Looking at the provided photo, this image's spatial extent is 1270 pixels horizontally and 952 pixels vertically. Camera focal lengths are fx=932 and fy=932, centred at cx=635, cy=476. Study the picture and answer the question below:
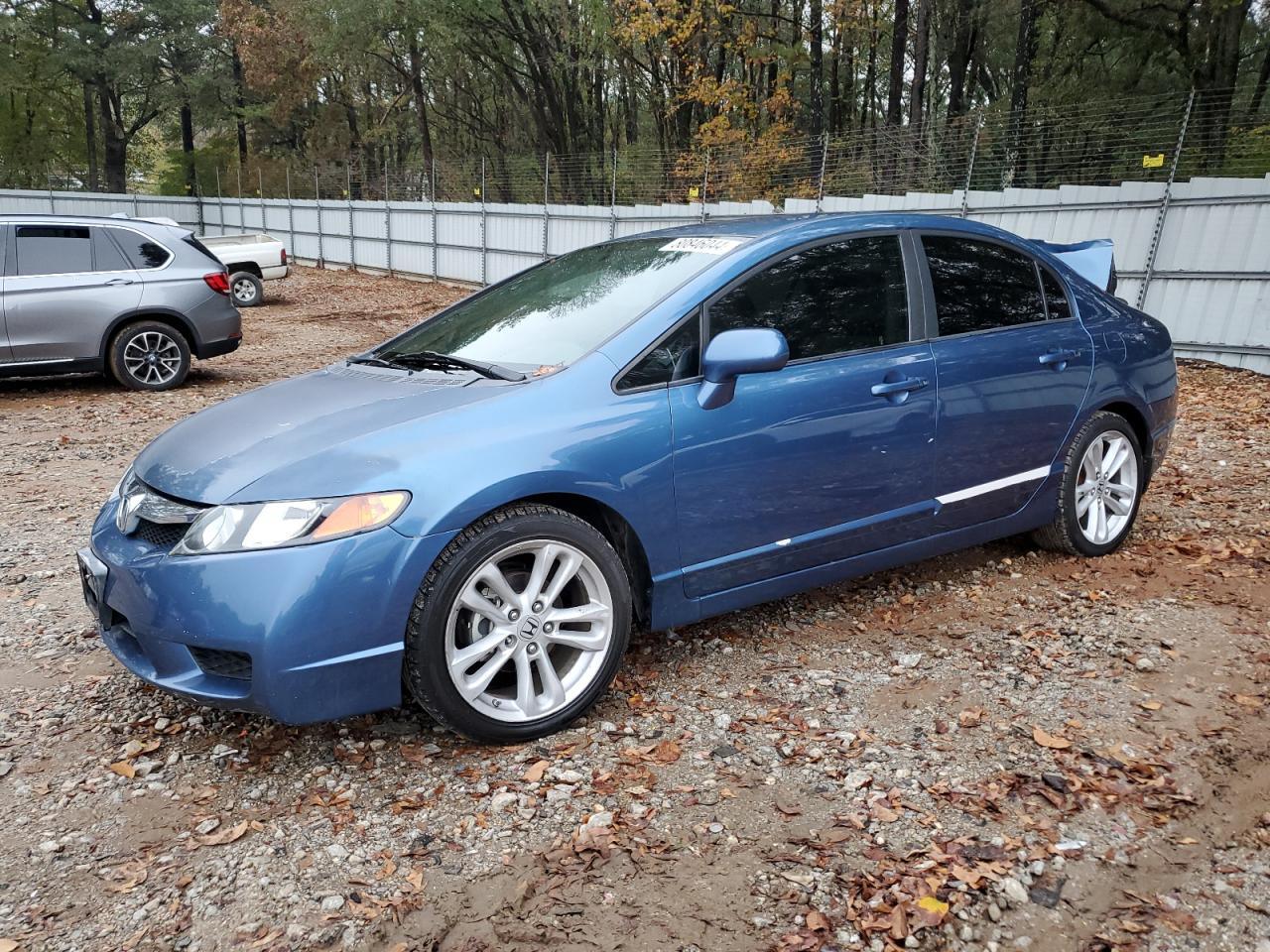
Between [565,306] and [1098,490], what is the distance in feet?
9.22

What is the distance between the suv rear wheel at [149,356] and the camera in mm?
9156

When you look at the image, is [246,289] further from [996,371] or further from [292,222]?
[996,371]

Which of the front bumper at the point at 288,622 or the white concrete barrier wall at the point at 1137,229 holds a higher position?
the white concrete barrier wall at the point at 1137,229

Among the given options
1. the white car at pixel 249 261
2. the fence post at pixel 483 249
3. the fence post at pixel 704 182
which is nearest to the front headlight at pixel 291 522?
the fence post at pixel 704 182

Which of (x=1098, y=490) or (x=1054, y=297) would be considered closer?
(x=1054, y=297)

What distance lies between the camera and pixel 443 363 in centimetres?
344

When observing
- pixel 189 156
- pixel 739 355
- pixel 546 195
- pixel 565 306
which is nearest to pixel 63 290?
pixel 565 306

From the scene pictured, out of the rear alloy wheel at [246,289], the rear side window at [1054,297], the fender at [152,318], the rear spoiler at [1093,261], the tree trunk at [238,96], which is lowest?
the rear alloy wheel at [246,289]

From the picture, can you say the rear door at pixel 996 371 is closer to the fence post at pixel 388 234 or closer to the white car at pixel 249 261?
the white car at pixel 249 261

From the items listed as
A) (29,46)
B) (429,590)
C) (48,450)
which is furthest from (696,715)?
(29,46)

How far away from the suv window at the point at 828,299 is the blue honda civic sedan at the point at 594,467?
0.01 m

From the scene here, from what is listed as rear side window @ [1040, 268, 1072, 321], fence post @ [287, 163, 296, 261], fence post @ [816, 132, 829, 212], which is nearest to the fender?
rear side window @ [1040, 268, 1072, 321]

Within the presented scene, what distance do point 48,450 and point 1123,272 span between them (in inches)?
425

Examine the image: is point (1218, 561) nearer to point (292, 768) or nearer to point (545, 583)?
point (545, 583)
